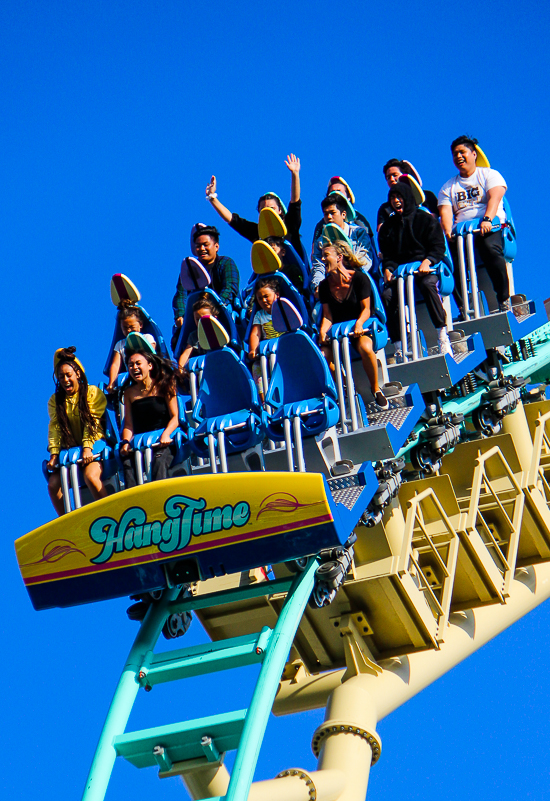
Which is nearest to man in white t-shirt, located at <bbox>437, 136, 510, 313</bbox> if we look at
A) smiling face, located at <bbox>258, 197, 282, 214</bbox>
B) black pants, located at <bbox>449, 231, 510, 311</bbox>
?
black pants, located at <bbox>449, 231, 510, 311</bbox>

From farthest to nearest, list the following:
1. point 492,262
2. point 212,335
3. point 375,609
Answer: point 492,262 < point 375,609 < point 212,335

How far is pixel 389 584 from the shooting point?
9.25 metres

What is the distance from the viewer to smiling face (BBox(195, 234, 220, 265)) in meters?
11.6

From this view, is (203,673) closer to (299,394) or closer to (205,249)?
(299,394)

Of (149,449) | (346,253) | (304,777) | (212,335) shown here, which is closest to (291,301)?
(346,253)

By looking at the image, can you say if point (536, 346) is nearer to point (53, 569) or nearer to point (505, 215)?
point (505, 215)

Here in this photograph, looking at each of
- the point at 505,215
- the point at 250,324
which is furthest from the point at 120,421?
the point at 505,215

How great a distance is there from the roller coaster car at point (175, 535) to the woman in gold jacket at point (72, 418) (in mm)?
1363

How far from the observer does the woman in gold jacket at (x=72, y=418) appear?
30.7 feet

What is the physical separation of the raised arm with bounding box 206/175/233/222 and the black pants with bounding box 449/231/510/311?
2494 millimetres

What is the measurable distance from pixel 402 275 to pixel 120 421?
9.11 ft

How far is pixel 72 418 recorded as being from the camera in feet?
31.2

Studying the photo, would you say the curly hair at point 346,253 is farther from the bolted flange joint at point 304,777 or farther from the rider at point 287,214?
the bolted flange joint at point 304,777

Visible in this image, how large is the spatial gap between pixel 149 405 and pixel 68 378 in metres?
0.81
